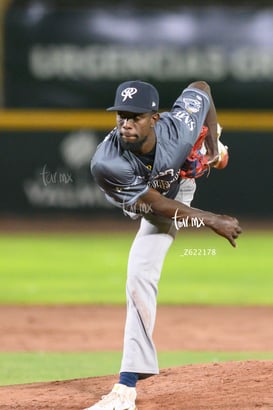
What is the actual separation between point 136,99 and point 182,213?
1.98 ft

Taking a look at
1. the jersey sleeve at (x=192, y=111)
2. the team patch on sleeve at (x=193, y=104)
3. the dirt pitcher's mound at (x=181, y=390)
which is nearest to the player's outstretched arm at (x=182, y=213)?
the jersey sleeve at (x=192, y=111)

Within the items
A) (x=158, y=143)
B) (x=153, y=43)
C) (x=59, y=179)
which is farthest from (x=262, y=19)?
(x=158, y=143)

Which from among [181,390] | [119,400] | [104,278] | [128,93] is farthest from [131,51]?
[119,400]

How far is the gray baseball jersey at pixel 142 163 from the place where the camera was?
4.85m

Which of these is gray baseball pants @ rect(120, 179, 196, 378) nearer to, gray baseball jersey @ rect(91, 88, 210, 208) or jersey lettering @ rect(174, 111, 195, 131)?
gray baseball jersey @ rect(91, 88, 210, 208)

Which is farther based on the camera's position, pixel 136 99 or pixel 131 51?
pixel 131 51

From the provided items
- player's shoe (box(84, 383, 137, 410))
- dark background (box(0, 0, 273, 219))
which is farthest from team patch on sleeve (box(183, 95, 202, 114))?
dark background (box(0, 0, 273, 219))

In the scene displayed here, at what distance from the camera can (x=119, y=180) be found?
16.0 feet

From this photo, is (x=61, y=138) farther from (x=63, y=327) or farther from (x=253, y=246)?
(x=63, y=327)

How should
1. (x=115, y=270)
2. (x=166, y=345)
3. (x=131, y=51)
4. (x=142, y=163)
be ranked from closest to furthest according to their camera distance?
1. (x=142, y=163)
2. (x=166, y=345)
3. (x=115, y=270)
4. (x=131, y=51)

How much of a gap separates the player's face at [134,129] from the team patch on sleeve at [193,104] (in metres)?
0.44

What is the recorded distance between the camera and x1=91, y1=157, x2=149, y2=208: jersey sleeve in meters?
4.83

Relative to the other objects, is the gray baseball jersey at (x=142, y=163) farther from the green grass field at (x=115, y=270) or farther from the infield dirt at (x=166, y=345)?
the green grass field at (x=115, y=270)

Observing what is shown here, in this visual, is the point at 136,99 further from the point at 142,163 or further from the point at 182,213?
the point at 182,213
